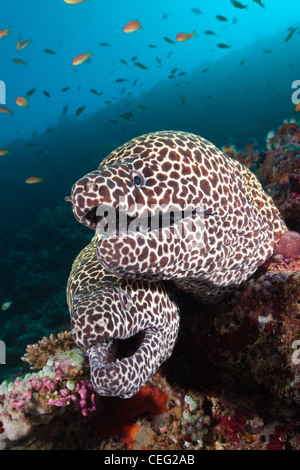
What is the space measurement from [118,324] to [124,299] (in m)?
0.28

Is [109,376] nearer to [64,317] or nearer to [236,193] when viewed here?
[236,193]

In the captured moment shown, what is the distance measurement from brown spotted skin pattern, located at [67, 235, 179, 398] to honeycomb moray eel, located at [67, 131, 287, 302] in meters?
0.29

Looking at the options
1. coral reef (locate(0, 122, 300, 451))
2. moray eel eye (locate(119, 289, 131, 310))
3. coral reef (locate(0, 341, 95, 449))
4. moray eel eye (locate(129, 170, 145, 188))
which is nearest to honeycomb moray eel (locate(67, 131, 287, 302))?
moray eel eye (locate(129, 170, 145, 188))

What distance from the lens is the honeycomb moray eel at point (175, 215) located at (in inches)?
86.2

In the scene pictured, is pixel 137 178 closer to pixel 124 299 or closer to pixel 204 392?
pixel 124 299

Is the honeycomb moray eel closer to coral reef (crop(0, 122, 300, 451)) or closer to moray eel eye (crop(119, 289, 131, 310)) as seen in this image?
moray eel eye (crop(119, 289, 131, 310))

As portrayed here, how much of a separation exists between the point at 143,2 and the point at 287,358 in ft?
605

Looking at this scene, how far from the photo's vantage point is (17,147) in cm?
4266

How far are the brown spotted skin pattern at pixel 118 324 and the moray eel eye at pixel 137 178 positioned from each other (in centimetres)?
99

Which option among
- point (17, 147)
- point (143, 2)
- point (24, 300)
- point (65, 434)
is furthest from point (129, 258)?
point (143, 2)

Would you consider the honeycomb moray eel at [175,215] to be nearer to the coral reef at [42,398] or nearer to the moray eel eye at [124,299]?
the moray eel eye at [124,299]

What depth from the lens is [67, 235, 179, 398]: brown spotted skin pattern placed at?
2.35 m

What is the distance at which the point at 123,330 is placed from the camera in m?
2.53

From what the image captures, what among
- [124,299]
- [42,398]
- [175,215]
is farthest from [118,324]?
[42,398]
